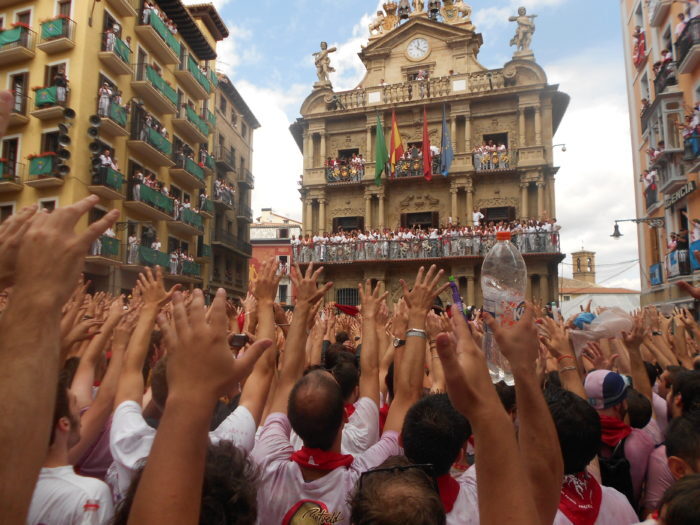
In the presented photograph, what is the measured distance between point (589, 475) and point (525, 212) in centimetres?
2261

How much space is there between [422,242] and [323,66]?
38.6ft

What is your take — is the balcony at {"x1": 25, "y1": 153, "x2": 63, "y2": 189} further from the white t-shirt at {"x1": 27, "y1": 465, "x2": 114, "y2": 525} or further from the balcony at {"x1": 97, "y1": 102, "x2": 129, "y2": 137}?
the white t-shirt at {"x1": 27, "y1": 465, "x2": 114, "y2": 525}

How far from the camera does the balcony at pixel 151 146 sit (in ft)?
75.9

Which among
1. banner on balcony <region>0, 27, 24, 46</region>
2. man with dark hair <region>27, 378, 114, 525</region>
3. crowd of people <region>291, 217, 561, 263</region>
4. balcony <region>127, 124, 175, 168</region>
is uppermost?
banner on balcony <region>0, 27, 24, 46</region>

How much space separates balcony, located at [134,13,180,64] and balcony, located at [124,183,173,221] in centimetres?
750

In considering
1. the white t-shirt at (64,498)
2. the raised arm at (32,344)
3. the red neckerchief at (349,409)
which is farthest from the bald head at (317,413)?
the red neckerchief at (349,409)

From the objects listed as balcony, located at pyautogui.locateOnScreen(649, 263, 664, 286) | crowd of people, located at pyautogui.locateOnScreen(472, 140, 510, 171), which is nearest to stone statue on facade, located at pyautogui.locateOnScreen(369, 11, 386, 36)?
crowd of people, located at pyautogui.locateOnScreen(472, 140, 510, 171)

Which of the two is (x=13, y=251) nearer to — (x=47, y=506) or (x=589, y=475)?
(x=47, y=506)

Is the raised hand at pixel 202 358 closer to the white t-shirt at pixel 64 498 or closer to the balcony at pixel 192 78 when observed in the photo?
the white t-shirt at pixel 64 498

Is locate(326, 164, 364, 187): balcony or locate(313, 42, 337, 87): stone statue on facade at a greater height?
locate(313, 42, 337, 87): stone statue on facade

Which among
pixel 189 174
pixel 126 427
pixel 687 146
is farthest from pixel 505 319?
pixel 189 174

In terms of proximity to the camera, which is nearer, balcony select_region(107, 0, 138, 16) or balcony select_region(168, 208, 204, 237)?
balcony select_region(107, 0, 138, 16)

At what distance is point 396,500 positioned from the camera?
1570 mm

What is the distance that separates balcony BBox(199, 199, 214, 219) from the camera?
29.8 meters
